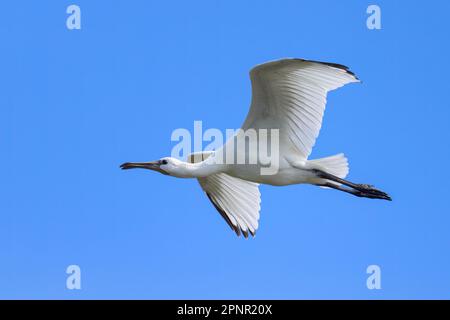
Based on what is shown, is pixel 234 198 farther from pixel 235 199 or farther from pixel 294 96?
pixel 294 96

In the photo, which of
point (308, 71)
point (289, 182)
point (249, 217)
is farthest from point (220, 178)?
point (308, 71)

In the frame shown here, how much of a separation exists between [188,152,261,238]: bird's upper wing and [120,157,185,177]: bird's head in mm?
761

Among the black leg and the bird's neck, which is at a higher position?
the bird's neck

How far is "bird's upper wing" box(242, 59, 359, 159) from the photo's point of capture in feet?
49.6

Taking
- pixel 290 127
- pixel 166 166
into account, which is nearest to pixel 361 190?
pixel 290 127

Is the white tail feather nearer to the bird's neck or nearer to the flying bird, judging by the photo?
the flying bird

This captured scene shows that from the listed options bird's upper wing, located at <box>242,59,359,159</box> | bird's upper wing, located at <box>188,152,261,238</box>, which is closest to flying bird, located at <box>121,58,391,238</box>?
bird's upper wing, located at <box>242,59,359,159</box>

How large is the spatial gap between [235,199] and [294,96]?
285 centimetres

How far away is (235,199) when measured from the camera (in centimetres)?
1772

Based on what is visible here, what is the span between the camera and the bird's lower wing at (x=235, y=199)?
17.5m

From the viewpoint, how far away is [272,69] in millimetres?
15055

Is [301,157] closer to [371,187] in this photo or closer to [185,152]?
[371,187]

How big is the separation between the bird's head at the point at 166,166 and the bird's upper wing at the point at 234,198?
761mm

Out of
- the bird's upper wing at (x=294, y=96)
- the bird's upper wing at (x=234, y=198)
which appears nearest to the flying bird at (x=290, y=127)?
the bird's upper wing at (x=294, y=96)
